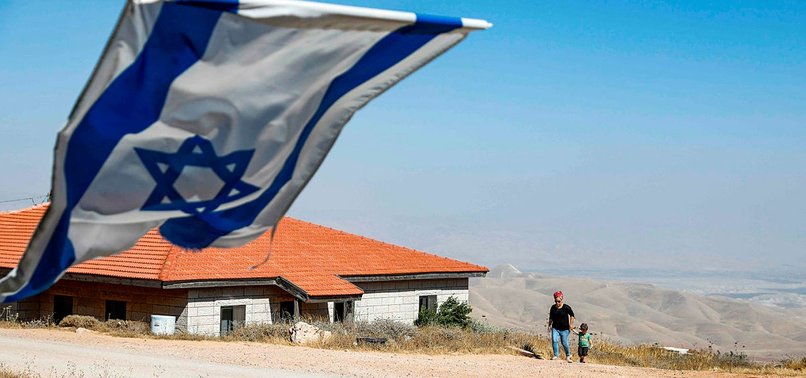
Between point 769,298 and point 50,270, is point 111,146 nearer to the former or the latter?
point 50,270

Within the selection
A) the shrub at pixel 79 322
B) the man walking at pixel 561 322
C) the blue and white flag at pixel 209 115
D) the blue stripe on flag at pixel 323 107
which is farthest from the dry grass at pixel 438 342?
the blue and white flag at pixel 209 115

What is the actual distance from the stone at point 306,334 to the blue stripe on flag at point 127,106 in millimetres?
18187

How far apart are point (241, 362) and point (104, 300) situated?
977cm

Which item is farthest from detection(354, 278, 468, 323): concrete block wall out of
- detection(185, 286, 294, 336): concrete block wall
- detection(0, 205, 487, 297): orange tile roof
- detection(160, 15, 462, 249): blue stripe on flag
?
detection(160, 15, 462, 249): blue stripe on flag

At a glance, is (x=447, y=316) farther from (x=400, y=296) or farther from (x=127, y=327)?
(x=127, y=327)

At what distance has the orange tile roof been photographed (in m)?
28.4

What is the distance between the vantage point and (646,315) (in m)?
99.2

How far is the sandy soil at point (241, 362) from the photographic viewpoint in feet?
62.8

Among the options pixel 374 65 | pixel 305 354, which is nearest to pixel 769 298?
pixel 305 354

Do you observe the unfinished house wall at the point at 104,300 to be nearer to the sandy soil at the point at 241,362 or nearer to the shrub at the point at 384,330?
the sandy soil at the point at 241,362

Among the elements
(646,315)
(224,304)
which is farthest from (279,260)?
(646,315)

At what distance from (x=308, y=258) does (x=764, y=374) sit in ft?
52.3

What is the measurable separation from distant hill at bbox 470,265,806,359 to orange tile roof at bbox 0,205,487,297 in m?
28.8

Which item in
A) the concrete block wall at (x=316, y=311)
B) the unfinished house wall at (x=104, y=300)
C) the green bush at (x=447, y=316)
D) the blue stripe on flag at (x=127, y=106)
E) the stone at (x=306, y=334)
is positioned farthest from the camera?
the green bush at (x=447, y=316)
